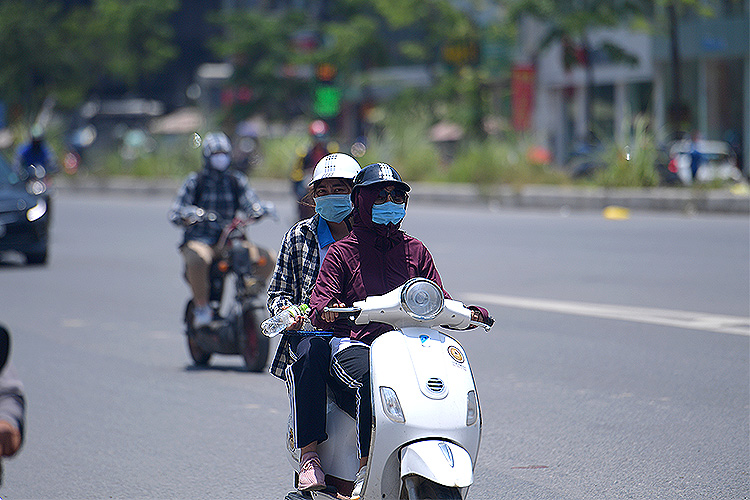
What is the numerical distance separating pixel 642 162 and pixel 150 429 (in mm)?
17432

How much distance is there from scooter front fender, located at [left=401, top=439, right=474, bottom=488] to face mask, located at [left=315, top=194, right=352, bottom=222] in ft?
4.01

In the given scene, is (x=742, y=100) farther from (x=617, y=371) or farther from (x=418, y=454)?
(x=418, y=454)

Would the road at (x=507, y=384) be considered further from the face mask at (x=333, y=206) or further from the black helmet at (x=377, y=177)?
the black helmet at (x=377, y=177)

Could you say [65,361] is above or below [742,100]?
below

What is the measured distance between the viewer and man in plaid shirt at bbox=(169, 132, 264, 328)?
8242mm

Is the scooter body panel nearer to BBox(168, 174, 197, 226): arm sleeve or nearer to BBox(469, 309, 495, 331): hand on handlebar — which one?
BBox(469, 309, 495, 331): hand on handlebar

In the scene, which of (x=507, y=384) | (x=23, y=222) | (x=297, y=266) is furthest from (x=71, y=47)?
(x=297, y=266)

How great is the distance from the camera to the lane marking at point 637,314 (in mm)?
9445

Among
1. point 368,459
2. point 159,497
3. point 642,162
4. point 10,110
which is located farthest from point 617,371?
point 10,110

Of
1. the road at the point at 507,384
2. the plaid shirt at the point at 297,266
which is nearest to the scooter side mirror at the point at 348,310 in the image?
the plaid shirt at the point at 297,266

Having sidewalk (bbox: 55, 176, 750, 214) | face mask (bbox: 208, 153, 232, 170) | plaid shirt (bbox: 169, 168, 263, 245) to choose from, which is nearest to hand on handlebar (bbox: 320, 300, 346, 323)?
plaid shirt (bbox: 169, 168, 263, 245)

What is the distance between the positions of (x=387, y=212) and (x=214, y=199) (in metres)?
4.59

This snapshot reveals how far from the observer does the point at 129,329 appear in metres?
10.4

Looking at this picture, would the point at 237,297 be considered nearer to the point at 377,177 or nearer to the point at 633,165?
the point at 377,177
